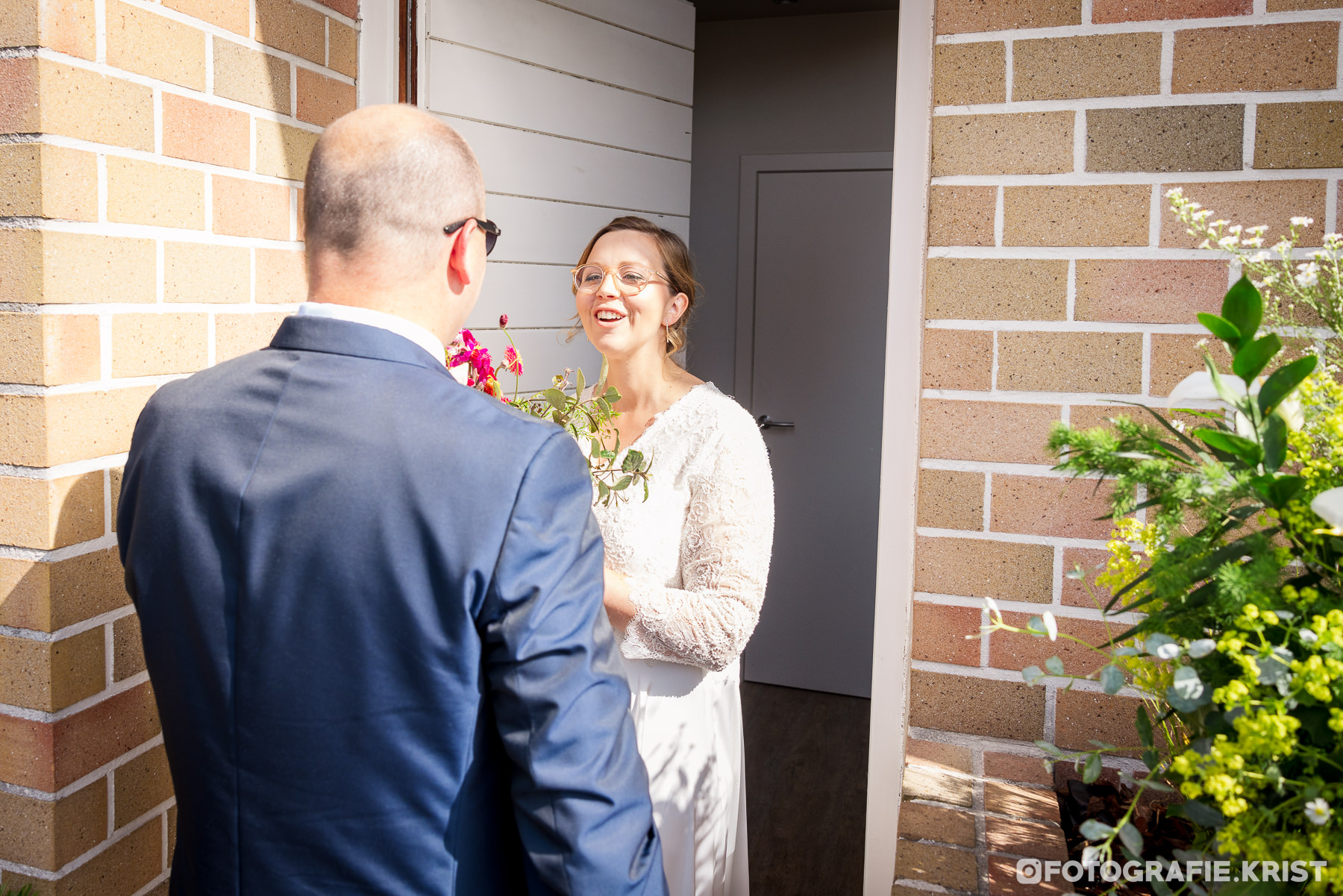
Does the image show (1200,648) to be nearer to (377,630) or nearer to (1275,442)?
(1275,442)

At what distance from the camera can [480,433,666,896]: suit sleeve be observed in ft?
2.92

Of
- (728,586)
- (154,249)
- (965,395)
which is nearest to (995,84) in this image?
(965,395)

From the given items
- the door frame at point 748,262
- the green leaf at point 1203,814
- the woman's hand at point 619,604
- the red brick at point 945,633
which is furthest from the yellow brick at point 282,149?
the door frame at point 748,262

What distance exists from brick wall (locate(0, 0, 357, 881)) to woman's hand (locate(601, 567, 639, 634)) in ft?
2.31

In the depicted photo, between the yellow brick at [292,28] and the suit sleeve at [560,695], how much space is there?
1.01m

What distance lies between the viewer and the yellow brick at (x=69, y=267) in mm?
1155

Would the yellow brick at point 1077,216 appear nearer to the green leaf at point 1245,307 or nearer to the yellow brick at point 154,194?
the green leaf at point 1245,307

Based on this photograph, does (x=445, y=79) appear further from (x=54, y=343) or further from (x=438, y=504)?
(x=438, y=504)

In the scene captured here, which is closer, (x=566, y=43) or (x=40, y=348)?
(x=40, y=348)

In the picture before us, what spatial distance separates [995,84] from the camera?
55.1 inches

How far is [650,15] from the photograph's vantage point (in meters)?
2.62

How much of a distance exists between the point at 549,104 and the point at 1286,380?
194cm

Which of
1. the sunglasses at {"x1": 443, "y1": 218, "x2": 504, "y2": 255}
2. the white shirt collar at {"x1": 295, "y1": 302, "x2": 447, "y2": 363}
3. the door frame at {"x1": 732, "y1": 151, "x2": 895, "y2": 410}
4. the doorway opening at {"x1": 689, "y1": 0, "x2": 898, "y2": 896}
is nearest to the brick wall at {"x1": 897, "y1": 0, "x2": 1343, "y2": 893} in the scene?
the sunglasses at {"x1": 443, "y1": 218, "x2": 504, "y2": 255}

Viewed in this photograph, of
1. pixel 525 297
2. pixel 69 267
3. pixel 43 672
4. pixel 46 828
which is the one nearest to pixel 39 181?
pixel 69 267
